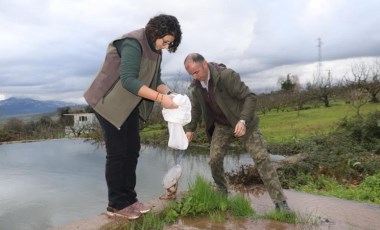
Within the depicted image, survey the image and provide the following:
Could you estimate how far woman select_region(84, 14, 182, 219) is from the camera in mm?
2711

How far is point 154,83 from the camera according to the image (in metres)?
3.13

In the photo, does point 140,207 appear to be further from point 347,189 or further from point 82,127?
point 82,127

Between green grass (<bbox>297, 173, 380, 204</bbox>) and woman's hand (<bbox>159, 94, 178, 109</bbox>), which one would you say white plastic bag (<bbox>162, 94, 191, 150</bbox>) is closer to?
woman's hand (<bbox>159, 94, 178, 109</bbox>)

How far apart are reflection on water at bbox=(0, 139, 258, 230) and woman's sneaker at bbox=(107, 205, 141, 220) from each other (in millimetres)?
1534

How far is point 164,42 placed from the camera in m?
2.86

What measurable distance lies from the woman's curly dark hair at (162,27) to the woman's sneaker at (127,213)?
124cm

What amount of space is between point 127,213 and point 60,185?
3820 millimetres

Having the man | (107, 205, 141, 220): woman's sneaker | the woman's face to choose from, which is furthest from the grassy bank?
the woman's face

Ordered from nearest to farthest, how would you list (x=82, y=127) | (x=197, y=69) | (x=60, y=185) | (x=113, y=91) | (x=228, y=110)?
(x=113, y=91) < (x=197, y=69) < (x=228, y=110) < (x=60, y=185) < (x=82, y=127)

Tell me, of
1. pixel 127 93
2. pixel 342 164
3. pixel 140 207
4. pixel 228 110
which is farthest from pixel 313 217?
pixel 342 164

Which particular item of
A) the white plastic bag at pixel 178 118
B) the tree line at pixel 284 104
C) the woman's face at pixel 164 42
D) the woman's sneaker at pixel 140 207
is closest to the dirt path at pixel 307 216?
the woman's sneaker at pixel 140 207

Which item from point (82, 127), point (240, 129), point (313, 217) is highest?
point (240, 129)

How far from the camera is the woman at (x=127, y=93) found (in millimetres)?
2711

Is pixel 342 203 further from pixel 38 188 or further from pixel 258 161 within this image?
pixel 38 188
